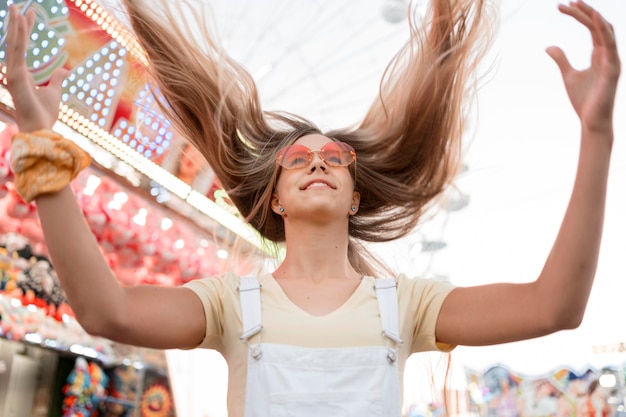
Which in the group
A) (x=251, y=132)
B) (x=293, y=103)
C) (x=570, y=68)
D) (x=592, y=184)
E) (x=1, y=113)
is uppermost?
(x=293, y=103)

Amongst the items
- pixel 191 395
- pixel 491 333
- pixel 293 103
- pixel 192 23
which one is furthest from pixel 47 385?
pixel 491 333

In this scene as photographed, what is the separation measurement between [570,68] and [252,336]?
2.46ft

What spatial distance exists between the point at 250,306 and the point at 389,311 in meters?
→ 0.27

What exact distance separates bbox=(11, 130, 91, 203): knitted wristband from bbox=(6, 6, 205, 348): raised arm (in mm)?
18

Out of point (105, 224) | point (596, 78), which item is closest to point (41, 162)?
point (596, 78)

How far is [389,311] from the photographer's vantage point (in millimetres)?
1456

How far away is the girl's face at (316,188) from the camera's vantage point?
5.32ft

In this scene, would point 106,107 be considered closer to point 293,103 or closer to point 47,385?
point 293,103

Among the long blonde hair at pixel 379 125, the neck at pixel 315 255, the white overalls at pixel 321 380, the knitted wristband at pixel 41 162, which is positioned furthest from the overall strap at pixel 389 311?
the knitted wristband at pixel 41 162

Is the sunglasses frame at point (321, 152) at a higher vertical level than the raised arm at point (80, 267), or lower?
higher

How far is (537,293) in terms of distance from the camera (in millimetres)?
1324

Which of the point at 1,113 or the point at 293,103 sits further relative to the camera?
the point at 293,103

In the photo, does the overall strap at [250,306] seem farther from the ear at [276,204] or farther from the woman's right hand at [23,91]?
the woman's right hand at [23,91]

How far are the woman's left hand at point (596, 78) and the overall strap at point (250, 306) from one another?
674mm
